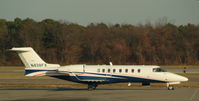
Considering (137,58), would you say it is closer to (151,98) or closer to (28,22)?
(28,22)

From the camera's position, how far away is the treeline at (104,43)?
83.2 metres

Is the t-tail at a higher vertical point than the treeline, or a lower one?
lower

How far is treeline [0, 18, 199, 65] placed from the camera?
83188mm

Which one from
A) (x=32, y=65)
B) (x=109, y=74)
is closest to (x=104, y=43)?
(x=32, y=65)

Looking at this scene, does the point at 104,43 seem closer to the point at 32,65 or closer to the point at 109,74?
the point at 32,65

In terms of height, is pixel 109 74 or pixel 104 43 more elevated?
pixel 104 43

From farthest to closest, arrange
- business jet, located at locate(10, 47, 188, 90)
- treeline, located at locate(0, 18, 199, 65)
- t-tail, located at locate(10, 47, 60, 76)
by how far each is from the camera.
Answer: treeline, located at locate(0, 18, 199, 65) < t-tail, located at locate(10, 47, 60, 76) < business jet, located at locate(10, 47, 188, 90)

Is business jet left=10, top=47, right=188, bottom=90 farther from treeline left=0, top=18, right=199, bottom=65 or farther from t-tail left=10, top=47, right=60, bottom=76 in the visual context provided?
treeline left=0, top=18, right=199, bottom=65

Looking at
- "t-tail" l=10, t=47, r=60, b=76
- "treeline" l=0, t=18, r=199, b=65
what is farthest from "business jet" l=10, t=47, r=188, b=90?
"treeline" l=0, t=18, r=199, b=65

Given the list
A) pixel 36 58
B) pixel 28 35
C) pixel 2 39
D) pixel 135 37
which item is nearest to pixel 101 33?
pixel 135 37

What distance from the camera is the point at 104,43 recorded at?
87.4m

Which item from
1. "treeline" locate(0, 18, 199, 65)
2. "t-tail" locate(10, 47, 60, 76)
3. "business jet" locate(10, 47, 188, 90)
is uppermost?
"treeline" locate(0, 18, 199, 65)

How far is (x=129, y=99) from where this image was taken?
24.6 m

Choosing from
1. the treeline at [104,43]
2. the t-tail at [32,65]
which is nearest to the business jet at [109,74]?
the t-tail at [32,65]
